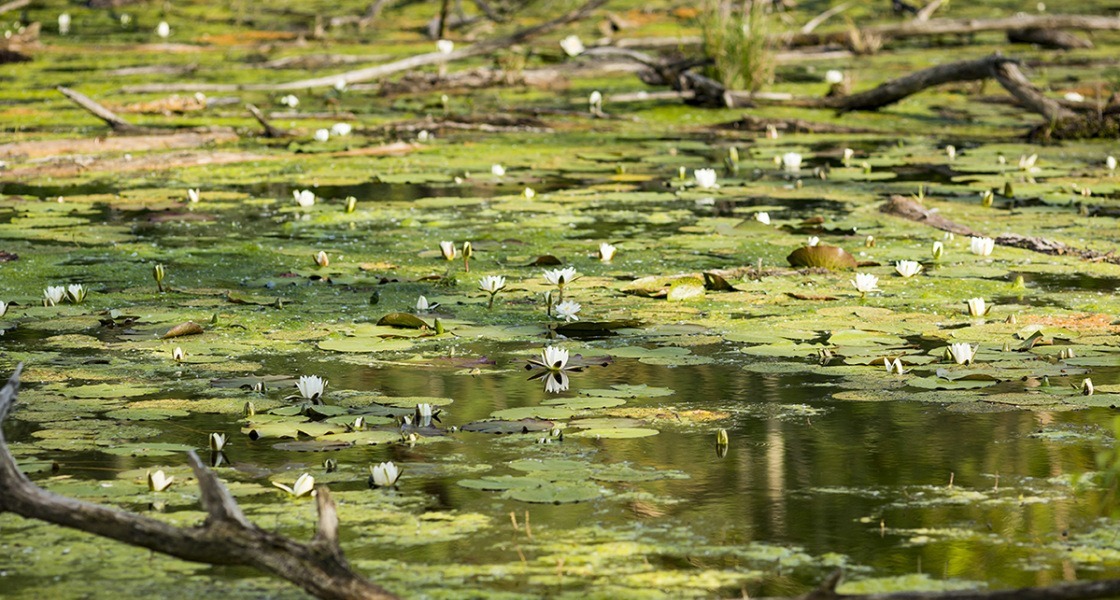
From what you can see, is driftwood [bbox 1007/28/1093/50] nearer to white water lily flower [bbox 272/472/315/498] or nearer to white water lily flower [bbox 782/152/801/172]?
white water lily flower [bbox 782/152/801/172]

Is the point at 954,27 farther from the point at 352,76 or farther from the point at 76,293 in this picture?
the point at 76,293

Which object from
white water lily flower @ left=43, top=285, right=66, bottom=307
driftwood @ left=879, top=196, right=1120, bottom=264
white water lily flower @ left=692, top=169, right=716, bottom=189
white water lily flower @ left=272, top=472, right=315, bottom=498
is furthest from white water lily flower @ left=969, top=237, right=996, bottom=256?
white water lily flower @ left=272, top=472, right=315, bottom=498

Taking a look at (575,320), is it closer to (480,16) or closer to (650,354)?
(650,354)

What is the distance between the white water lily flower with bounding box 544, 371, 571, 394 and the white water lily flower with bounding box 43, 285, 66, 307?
1895mm

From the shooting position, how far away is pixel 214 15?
20.8 m

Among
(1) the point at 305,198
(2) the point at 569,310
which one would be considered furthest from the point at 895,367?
(1) the point at 305,198

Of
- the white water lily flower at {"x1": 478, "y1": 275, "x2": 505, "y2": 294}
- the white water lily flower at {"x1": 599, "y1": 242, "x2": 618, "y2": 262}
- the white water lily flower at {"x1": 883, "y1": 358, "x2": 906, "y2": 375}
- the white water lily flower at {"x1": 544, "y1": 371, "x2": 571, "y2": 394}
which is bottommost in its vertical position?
the white water lily flower at {"x1": 544, "y1": 371, "x2": 571, "y2": 394}

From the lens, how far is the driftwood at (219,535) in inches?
95.7

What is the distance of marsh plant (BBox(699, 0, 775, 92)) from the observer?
1161 cm

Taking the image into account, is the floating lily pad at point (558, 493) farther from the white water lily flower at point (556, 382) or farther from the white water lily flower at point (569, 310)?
the white water lily flower at point (569, 310)

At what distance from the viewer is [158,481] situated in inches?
128

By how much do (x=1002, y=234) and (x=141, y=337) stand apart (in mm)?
3639

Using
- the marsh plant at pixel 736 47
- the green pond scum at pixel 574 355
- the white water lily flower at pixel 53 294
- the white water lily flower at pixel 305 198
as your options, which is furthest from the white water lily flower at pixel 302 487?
the marsh plant at pixel 736 47

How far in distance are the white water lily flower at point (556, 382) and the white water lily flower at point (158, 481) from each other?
3.99ft
